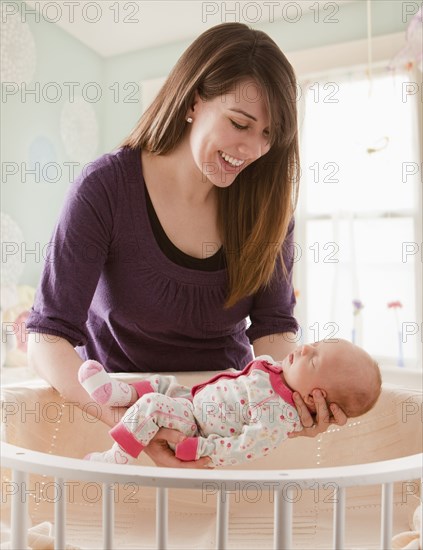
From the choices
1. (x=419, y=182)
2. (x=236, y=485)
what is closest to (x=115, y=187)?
(x=236, y=485)

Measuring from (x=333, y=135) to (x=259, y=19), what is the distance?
906 mm

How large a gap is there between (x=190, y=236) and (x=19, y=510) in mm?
775

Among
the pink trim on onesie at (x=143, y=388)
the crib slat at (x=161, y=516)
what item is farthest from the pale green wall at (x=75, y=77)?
the crib slat at (x=161, y=516)

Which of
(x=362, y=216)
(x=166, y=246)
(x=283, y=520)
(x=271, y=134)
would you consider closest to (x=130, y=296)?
(x=166, y=246)

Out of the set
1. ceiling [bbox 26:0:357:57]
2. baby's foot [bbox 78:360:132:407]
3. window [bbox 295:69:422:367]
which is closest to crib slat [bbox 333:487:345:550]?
baby's foot [bbox 78:360:132:407]

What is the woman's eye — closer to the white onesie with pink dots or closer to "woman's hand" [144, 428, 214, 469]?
the white onesie with pink dots

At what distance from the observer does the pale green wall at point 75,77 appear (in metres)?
3.72

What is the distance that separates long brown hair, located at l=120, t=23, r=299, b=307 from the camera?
1.27 m

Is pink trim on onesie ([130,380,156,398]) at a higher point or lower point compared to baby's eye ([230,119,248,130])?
lower

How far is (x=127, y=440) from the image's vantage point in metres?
1.00

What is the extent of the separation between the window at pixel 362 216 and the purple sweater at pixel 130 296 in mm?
2168

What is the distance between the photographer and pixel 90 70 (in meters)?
4.49

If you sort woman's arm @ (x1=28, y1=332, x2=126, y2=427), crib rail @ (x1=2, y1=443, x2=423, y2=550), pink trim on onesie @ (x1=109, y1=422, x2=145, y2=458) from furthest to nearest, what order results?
woman's arm @ (x1=28, y1=332, x2=126, y2=427)
pink trim on onesie @ (x1=109, y1=422, x2=145, y2=458)
crib rail @ (x1=2, y1=443, x2=423, y2=550)

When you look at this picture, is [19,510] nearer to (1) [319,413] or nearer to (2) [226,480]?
(2) [226,480]
